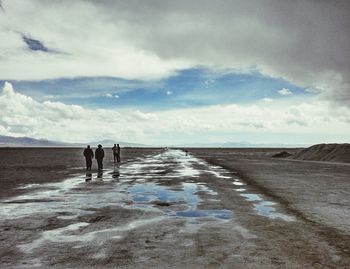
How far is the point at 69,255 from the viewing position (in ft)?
21.2

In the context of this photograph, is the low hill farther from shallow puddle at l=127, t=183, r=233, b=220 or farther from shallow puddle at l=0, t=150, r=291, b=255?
shallow puddle at l=0, t=150, r=291, b=255

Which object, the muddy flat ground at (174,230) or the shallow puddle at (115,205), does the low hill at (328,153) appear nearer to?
the muddy flat ground at (174,230)

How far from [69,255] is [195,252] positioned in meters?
2.23

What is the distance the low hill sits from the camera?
47209 millimetres

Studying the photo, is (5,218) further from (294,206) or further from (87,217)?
(294,206)

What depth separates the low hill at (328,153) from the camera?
47209mm

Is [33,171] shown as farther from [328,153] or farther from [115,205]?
[328,153]

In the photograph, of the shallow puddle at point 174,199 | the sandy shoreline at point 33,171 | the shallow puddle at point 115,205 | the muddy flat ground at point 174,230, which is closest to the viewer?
the muddy flat ground at point 174,230

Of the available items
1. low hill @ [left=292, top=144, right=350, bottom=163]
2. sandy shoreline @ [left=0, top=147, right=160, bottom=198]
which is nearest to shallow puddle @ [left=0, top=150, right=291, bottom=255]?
sandy shoreline @ [left=0, top=147, right=160, bottom=198]

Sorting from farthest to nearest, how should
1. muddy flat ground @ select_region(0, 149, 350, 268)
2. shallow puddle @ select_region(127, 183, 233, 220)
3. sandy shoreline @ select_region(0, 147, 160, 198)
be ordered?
1. sandy shoreline @ select_region(0, 147, 160, 198)
2. shallow puddle @ select_region(127, 183, 233, 220)
3. muddy flat ground @ select_region(0, 149, 350, 268)

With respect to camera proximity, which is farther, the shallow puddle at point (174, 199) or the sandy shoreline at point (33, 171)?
the sandy shoreline at point (33, 171)

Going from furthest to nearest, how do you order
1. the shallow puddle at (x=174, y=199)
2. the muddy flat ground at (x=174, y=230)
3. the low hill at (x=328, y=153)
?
the low hill at (x=328, y=153) → the shallow puddle at (x=174, y=199) → the muddy flat ground at (x=174, y=230)

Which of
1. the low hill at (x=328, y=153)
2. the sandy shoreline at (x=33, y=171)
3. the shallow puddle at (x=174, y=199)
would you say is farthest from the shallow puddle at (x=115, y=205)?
the low hill at (x=328, y=153)

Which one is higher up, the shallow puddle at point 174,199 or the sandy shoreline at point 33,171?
the shallow puddle at point 174,199
